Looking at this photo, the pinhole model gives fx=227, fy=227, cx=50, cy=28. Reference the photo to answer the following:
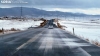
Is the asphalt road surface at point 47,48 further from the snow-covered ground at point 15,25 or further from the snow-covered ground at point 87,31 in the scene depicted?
the snow-covered ground at point 15,25

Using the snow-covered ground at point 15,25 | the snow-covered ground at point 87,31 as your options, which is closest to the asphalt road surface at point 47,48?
the snow-covered ground at point 87,31

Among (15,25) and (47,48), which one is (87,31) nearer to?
(15,25)

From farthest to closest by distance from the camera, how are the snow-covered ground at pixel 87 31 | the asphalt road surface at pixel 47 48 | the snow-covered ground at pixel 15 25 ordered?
1. the snow-covered ground at pixel 15 25
2. the snow-covered ground at pixel 87 31
3. the asphalt road surface at pixel 47 48

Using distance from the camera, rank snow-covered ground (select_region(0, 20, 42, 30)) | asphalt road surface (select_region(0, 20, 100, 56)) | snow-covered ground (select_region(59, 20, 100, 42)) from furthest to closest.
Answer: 1. snow-covered ground (select_region(0, 20, 42, 30))
2. snow-covered ground (select_region(59, 20, 100, 42))
3. asphalt road surface (select_region(0, 20, 100, 56))

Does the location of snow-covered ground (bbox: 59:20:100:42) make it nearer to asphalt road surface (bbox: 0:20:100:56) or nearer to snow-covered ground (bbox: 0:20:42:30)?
asphalt road surface (bbox: 0:20:100:56)

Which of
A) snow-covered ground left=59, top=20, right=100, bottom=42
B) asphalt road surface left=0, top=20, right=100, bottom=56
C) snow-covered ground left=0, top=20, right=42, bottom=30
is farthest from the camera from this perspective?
snow-covered ground left=0, top=20, right=42, bottom=30

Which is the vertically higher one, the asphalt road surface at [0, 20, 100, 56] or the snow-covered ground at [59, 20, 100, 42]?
the asphalt road surface at [0, 20, 100, 56]

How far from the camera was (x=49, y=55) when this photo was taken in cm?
1230

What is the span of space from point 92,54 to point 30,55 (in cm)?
356

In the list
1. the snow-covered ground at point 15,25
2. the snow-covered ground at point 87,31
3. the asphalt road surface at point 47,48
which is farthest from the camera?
the snow-covered ground at point 15,25

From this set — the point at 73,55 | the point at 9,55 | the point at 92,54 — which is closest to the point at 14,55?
the point at 9,55

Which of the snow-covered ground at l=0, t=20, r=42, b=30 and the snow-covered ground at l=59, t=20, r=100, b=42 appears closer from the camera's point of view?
the snow-covered ground at l=59, t=20, r=100, b=42

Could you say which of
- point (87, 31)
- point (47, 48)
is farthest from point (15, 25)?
point (47, 48)

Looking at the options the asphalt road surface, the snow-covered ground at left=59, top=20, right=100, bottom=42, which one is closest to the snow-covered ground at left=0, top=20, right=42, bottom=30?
the snow-covered ground at left=59, top=20, right=100, bottom=42
